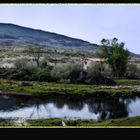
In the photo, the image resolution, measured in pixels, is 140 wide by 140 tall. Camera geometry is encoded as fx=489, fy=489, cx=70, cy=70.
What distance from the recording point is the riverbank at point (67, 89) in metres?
4.03

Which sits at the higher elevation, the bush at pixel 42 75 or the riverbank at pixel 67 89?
the bush at pixel 42 75

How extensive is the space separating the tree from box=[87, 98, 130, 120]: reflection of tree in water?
238mm

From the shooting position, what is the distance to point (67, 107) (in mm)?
4004

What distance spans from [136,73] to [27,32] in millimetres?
977

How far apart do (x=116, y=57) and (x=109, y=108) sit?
433 millimetres

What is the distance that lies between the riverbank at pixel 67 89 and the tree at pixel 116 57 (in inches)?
3.7

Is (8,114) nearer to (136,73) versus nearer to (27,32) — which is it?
(27,32)

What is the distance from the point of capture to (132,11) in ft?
13.0

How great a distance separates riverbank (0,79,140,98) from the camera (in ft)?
13.2

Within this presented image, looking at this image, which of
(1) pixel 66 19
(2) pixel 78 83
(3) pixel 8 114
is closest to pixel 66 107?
(2) pixel 78 83

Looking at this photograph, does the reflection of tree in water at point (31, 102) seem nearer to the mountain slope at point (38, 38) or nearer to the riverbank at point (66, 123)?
the riverbank at point (66, 123)

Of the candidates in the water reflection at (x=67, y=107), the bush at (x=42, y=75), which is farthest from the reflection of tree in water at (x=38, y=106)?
the bush at (x=42, y=75)
